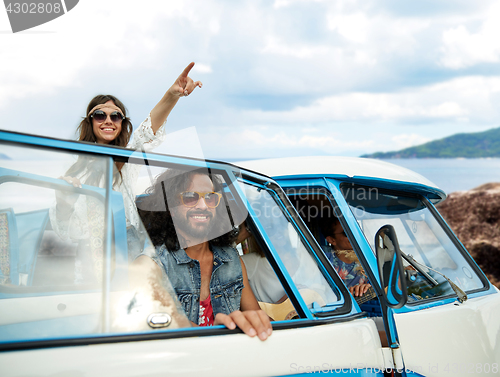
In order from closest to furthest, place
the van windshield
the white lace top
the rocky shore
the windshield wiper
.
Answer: the white lace top → the windshield wiper → the van windshield → the rocky shore

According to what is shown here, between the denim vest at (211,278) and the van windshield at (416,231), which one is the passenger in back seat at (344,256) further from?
the denim vest at (211,278)

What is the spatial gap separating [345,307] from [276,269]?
404mm

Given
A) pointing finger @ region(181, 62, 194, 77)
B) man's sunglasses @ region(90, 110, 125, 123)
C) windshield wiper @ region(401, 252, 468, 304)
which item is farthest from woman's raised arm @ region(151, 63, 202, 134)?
windshield wiper @ region(401, 252, 468, 304)

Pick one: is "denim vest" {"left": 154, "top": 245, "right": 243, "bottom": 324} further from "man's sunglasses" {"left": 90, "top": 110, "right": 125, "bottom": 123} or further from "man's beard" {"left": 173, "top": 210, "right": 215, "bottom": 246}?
"man's sunglasses" {"left": 90, "top": 110, "right": 125, "bottom": 123}

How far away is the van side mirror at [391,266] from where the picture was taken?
1.87 m

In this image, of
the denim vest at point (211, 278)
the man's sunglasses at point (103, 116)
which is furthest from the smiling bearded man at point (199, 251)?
the man's sunglasses at point (103, 116)

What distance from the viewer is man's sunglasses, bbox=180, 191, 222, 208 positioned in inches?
78.0

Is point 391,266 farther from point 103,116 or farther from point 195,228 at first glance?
point 103,116

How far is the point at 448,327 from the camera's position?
2.48m

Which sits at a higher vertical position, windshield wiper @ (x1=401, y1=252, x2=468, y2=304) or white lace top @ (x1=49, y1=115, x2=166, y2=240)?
white lace top @ (x1=49, y1=115, x2=166, y2=240)

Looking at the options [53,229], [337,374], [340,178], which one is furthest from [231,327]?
[340,178]

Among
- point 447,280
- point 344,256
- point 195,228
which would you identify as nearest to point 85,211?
point 195,228

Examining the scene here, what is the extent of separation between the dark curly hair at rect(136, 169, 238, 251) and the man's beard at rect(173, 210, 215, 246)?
3cm

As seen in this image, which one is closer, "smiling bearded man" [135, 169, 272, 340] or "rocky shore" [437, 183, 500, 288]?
"smiling bearded man" [135, 169, 272, 340]
